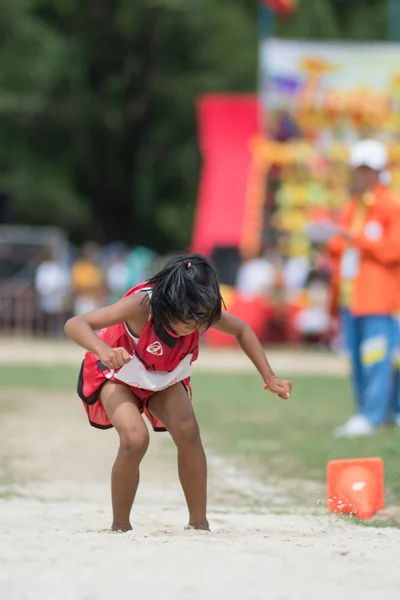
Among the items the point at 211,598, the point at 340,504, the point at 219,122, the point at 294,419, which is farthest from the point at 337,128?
the point at 211,598

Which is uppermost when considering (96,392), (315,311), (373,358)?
(96,392)

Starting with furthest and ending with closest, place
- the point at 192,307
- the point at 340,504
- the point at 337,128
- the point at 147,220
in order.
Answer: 1. the point at 147,220
2. the point at 337,128
3. the point at 340,504
4. the point at 192,307

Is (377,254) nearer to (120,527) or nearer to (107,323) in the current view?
(107,323)

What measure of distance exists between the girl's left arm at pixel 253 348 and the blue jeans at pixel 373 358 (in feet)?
13.9

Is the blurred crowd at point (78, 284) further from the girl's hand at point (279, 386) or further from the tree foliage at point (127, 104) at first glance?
the girl's hand at point (279, 386)

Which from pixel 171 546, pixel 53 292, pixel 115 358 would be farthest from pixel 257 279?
pixel 171 546

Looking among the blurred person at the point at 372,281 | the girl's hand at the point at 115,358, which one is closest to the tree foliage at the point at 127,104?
the blurred person at the point at 372,281

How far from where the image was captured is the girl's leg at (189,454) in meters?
5.15

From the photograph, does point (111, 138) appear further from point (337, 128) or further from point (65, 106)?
point (337, 128)

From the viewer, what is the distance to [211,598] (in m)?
3.66

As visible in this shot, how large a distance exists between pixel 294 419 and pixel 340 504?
445cm

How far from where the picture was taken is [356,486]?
19.7ft

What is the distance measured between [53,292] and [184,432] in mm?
16291

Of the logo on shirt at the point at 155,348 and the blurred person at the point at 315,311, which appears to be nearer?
the logo on shirt at the point at 155,348
